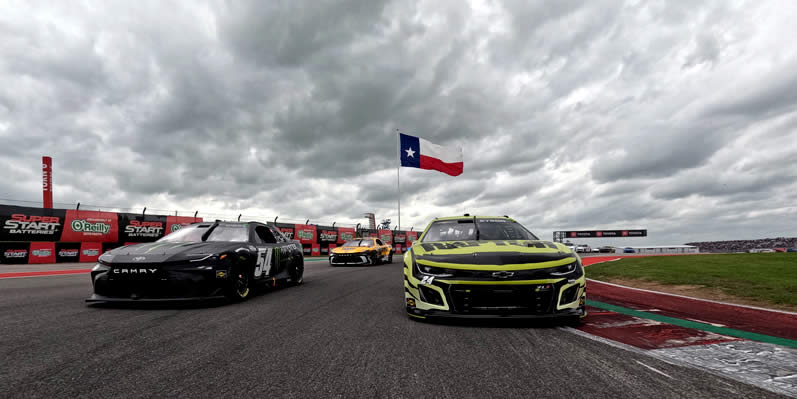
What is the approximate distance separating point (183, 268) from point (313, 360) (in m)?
2.90

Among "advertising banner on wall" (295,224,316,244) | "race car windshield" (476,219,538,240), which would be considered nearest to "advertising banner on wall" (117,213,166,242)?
"advertising banner on wall" (295,224,316,244)

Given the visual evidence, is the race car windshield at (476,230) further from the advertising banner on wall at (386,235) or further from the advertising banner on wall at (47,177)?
the advertising banner on wall at (47,177)

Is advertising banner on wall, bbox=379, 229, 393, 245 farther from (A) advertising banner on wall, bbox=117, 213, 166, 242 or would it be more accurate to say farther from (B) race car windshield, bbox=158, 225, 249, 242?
(B) race car windshield, bbox=158, 225, 249, 242

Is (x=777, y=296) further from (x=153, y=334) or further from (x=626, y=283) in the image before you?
(x=153, y=334)

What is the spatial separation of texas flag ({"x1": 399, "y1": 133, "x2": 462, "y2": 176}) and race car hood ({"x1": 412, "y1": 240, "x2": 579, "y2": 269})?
19.0 meters

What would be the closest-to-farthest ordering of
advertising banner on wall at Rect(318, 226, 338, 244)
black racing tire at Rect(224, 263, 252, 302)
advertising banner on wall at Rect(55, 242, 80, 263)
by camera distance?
black racing tire at Rect(224, 263, 252, 302) → advertising banner on wall at Rect(55, 242, 80, 263) → advertising banner on wall at Rect(318, 226, 338, 244)

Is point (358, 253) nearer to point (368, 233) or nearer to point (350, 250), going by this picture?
point (350, 250)

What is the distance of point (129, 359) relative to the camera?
2545 mm

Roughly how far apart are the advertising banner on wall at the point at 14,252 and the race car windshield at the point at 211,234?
40.0 feet

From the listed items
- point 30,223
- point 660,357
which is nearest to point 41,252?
point 30,223

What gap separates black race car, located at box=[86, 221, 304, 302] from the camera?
4.43 meters

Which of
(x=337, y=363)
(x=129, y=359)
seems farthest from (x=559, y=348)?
A: (x=129, y=359)

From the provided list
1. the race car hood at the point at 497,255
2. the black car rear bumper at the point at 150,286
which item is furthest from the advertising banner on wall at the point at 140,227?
the race car hood at the point at 497,255

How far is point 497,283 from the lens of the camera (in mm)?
3490
